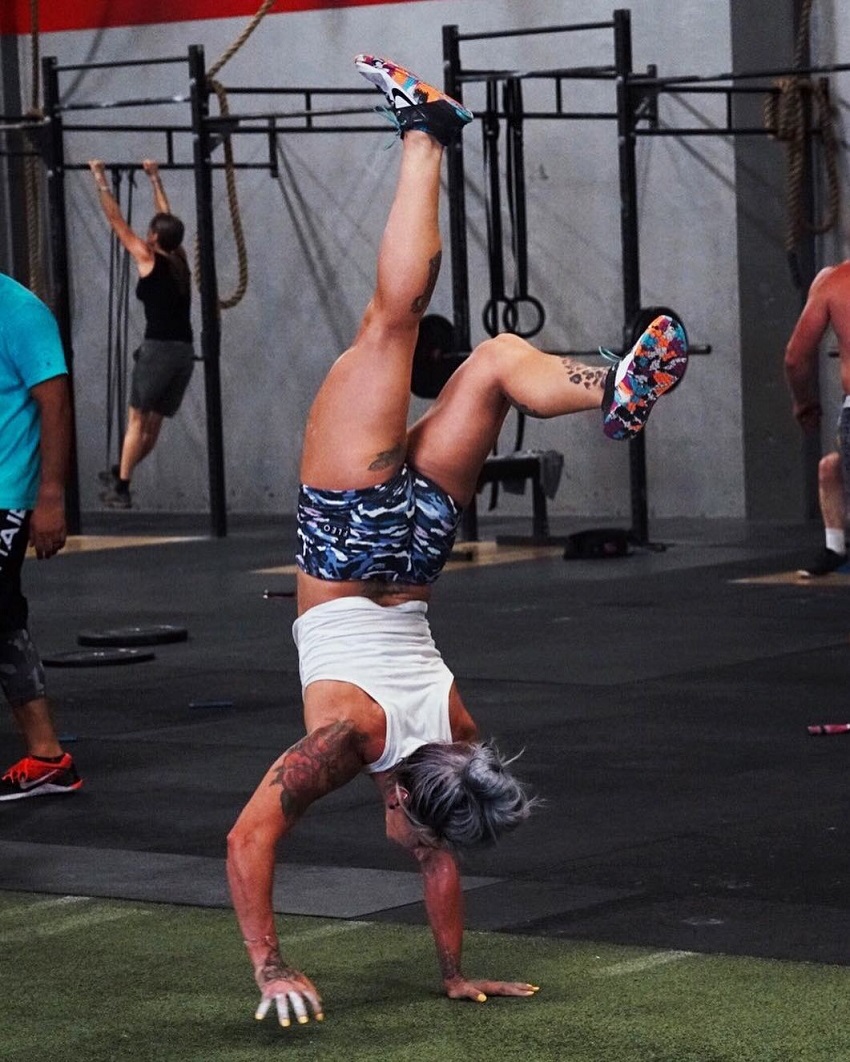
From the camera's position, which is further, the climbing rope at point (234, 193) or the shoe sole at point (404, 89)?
the climbing rope at point (234, 193)

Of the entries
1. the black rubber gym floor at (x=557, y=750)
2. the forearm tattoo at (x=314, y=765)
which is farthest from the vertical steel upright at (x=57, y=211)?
the forearm tattoo at (x=314, y=765)

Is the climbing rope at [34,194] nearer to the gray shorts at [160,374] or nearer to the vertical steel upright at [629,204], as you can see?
the gray shorts at [160,374]

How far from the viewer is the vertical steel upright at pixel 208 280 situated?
10.7 meters

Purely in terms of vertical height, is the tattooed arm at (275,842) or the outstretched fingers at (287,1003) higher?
the tattooed arm at (275,842)

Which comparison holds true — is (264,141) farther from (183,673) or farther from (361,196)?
(183,673)

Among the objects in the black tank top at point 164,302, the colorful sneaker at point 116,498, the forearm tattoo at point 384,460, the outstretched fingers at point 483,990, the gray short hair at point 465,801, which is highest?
the black tank top at point 164,302

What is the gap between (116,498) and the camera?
40.6 feet

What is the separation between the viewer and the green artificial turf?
3082 millimetres

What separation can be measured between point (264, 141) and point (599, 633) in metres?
5.89

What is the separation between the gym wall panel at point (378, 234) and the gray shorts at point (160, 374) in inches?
34.6

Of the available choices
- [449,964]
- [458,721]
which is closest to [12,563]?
[458,721]

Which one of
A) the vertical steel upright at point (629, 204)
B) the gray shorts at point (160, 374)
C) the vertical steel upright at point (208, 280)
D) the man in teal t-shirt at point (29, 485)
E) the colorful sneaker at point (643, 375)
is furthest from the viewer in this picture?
the gray shorts at point (160, 374)

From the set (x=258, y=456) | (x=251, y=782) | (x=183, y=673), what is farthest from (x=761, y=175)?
(x=251, y=782)

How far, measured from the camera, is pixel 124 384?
12977mm
